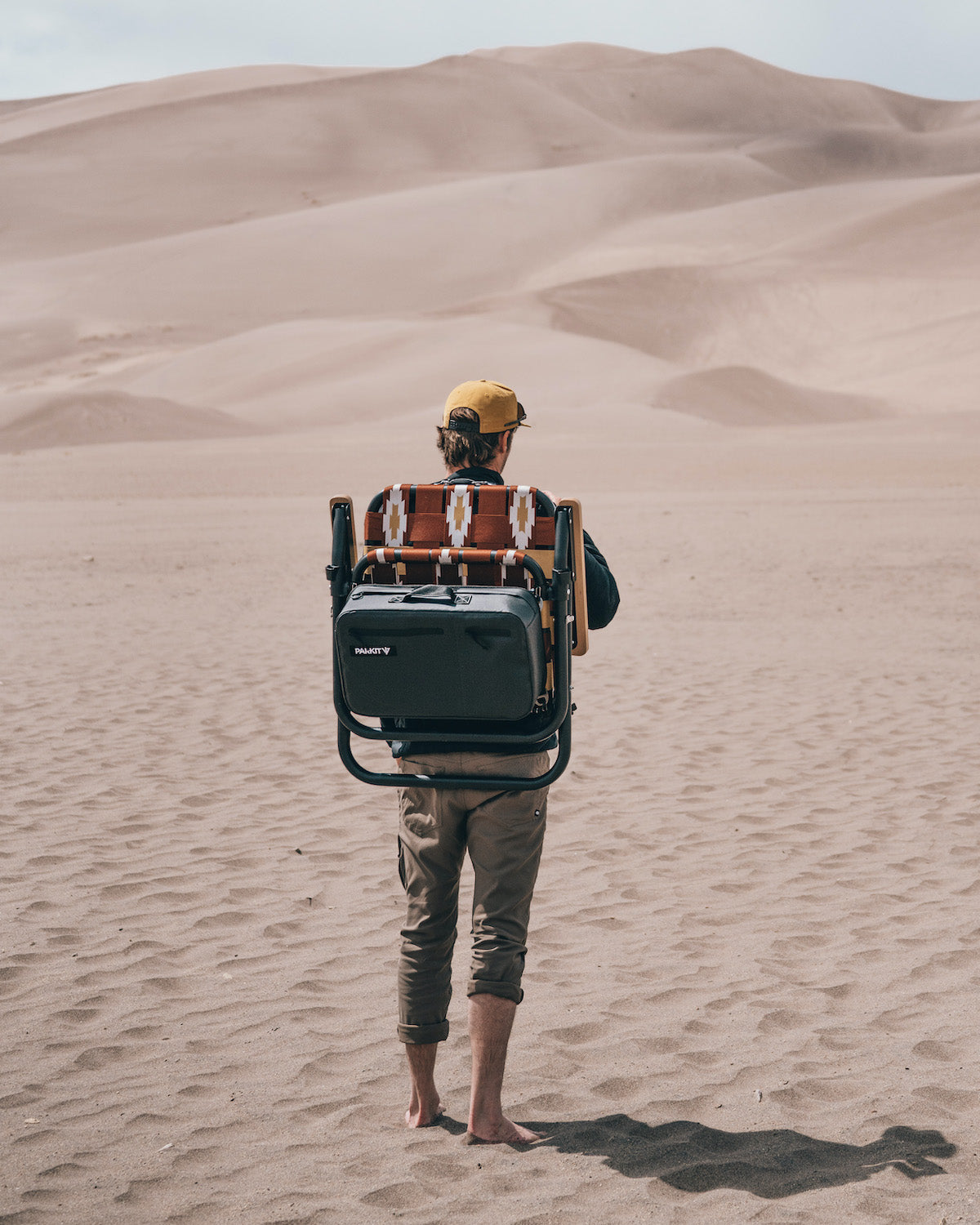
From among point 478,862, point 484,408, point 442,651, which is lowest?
point 478,862

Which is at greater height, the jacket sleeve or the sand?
the jacket sleeve

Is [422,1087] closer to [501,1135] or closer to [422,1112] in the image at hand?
[422,1112]

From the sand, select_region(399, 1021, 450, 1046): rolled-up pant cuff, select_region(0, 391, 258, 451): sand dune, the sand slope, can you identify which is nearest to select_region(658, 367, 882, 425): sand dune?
the sand slope

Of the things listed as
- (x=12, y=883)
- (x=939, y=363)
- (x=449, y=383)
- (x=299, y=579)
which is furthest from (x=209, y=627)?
(x=939, y=363)

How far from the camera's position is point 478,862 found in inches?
128

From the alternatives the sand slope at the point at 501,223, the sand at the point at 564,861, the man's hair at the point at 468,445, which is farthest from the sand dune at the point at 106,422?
the man's hair at the point at 468,445

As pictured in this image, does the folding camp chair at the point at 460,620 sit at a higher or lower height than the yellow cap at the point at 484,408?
lower

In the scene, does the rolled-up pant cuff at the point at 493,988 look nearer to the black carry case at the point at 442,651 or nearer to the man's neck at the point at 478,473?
the black carry case at the point at 442,651

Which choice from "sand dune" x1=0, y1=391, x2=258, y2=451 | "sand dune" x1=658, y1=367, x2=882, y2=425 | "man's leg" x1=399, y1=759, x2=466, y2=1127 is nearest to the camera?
"man's leg" x1=399, y1=759, x2=466, y2=1127

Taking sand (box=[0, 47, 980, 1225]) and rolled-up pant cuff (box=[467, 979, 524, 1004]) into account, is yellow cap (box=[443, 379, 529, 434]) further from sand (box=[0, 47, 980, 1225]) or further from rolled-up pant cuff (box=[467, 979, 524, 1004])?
sand (box=[0, 47, 980, 1225])

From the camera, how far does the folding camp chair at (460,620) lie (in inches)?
113

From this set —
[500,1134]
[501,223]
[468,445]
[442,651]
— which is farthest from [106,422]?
[501,223]

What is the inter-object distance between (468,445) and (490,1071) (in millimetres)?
1550

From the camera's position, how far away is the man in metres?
3.19
